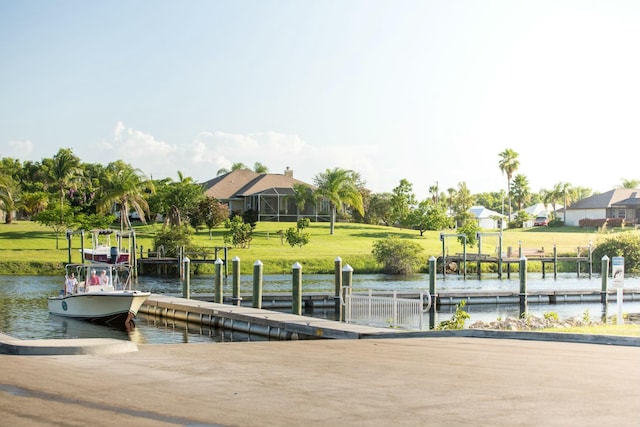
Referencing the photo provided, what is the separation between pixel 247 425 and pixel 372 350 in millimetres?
7420

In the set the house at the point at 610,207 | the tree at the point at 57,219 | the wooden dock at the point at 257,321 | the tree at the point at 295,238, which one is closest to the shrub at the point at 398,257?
the tree at the point at 295,238

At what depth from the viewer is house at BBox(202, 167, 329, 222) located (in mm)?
92688

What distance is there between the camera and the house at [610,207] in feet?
352

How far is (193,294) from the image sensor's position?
36250mm

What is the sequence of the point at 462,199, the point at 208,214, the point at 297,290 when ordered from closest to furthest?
the point at 297,290 → the point at 208,214 → the point at 462,199

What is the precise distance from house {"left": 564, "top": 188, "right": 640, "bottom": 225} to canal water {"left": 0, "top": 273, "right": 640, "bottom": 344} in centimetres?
4472

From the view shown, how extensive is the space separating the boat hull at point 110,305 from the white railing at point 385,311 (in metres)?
8.22

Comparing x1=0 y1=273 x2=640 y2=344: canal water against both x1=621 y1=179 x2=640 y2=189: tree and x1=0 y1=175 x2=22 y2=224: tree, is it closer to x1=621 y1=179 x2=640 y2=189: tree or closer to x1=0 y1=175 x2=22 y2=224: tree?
x1=0 y1=175 x2=22 y2=224: tree

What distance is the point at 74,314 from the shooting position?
101 ft

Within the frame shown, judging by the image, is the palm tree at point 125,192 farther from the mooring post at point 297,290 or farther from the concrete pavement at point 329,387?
the concrete pavement at point 329,387

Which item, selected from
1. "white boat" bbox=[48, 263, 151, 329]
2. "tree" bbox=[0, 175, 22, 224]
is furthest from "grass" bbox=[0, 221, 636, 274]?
"white boat" bbox=[48, 263, 151, 329]

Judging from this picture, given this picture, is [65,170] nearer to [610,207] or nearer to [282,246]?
[282,246]

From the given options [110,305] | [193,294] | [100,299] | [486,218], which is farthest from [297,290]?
[486,218]

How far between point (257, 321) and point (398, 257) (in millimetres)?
41695
